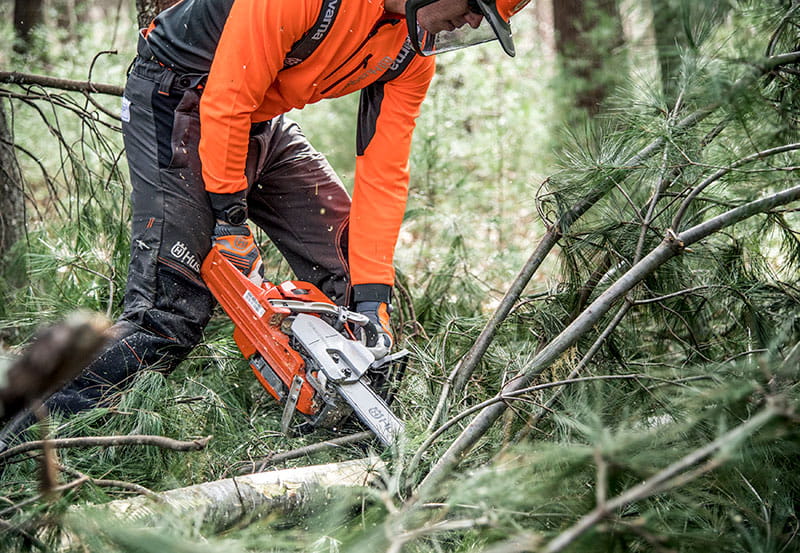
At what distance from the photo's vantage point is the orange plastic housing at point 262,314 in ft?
7.87

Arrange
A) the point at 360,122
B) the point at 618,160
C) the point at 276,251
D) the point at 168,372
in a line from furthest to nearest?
the point at 276,251 → the point at 360,122 → the point at 168,372 → the point at 618,160

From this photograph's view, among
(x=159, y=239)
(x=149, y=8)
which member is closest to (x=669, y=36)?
(x=159, y=239)

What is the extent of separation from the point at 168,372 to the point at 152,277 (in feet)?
1.20

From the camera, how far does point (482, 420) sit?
1831 mm

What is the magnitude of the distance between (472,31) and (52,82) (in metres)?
1.95

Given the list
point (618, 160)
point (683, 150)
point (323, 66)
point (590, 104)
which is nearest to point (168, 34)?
point (323, 66)

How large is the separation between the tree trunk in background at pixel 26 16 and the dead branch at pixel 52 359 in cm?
564

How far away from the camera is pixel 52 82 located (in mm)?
3123

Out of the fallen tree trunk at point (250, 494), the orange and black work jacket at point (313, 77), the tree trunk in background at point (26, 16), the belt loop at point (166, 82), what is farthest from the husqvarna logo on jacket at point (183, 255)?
the tree trunk in background at point (26, 16)

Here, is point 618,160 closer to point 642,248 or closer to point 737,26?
point 642,248

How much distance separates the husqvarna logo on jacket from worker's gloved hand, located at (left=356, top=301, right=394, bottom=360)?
25.4 inches

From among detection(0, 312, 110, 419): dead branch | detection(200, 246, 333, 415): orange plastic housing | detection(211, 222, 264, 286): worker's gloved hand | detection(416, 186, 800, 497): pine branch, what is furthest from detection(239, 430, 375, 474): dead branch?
detection(0, 312, 110, 419): dead branch

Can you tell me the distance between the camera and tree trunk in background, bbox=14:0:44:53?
222 inches

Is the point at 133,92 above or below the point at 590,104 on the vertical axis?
above
